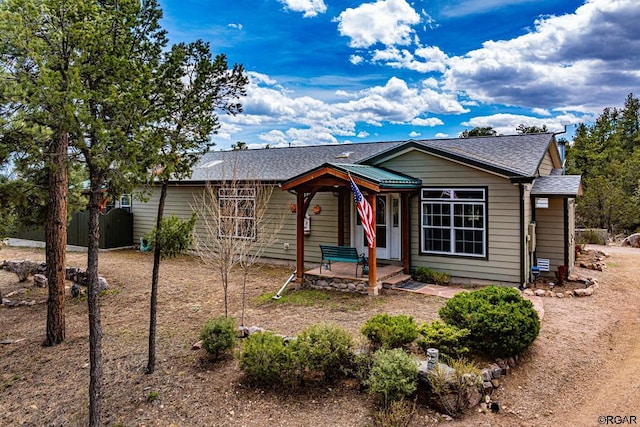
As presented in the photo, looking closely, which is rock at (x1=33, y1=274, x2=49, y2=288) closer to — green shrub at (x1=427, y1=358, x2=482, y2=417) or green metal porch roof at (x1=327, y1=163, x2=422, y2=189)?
green metal porch roof at (x1=327, y1=163, x2=422, y2=189)

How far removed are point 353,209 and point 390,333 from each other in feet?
21.4

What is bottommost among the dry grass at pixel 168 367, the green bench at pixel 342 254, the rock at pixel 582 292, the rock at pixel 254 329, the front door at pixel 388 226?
the dry grass at pixel 168 367

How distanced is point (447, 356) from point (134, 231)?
51.2 feet

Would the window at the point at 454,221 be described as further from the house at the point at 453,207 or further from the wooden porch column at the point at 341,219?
the wooden porch column at the point at 341,219

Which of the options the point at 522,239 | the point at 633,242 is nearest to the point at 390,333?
the point at 522,239

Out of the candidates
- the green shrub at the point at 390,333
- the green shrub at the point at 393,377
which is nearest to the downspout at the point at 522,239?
the green shrub at the point at 390,333

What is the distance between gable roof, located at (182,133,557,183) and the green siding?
361 mm

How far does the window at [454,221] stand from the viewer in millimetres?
10094

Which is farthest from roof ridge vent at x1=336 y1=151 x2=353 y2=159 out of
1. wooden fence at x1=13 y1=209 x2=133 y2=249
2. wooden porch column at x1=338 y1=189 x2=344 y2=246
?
wooden fence at x1=13 y1=209 x2=133 y2=249

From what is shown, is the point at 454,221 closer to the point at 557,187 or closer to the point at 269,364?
the point at 557,187

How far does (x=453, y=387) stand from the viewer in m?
4.67

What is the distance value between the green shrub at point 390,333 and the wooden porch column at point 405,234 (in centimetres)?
525

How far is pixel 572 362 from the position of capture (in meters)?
5.82

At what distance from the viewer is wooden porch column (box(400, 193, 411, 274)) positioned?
10773 mm
